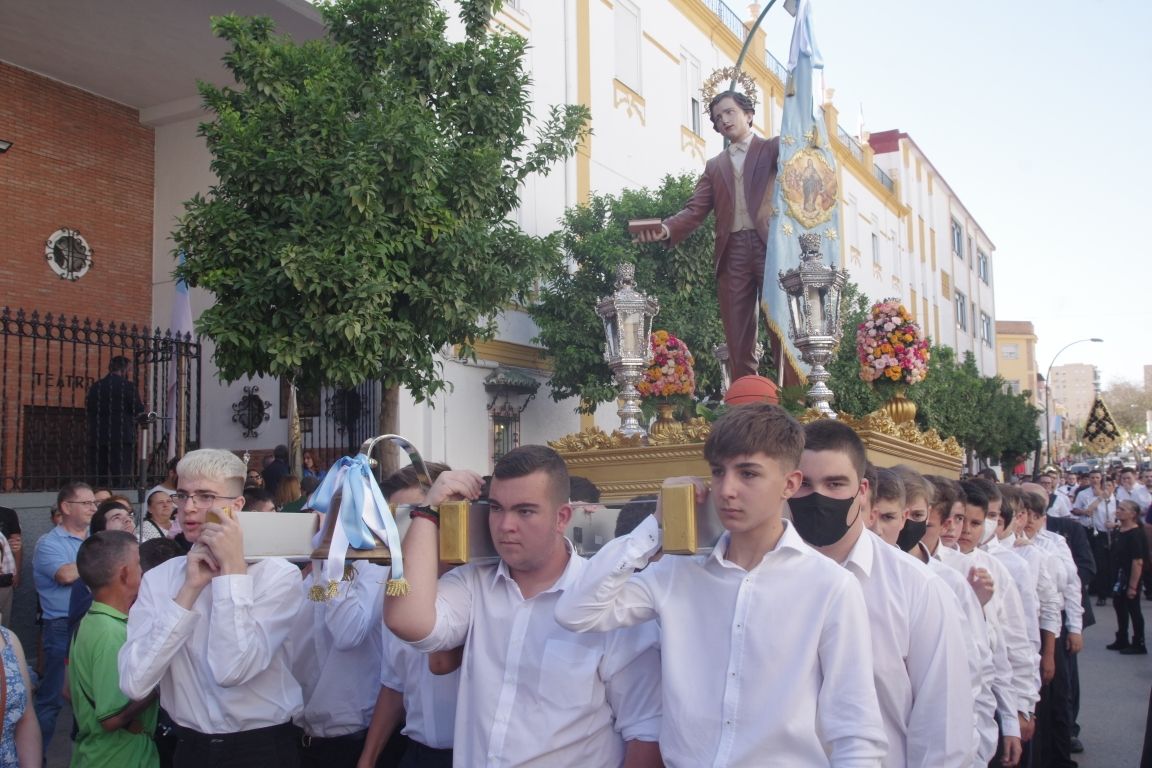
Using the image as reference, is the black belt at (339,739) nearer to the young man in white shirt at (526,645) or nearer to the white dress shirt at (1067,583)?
the young man in white shirt at (526,645)

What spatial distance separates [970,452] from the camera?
3023 centimetres

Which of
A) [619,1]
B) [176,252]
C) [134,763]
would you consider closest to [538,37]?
[619,1]

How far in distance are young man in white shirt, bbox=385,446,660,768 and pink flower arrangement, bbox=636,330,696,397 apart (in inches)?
194

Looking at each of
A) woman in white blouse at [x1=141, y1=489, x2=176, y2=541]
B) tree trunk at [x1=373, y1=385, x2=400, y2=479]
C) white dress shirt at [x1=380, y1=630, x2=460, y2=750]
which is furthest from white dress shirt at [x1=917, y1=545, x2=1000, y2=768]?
tree trunk at [x1=373, y1=385, x2=400, y2=479]

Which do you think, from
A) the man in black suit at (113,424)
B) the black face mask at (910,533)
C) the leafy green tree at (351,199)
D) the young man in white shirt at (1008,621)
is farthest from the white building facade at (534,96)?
the black face mask at (910,533)

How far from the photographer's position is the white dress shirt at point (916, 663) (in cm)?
276

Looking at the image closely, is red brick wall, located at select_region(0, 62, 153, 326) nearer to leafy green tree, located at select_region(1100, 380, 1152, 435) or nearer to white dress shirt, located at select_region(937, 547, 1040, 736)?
white dress shirt, located at select_region(937, 547, 1040, 736)

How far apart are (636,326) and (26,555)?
21.0 ft

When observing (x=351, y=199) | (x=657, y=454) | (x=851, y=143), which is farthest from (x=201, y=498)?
(x=851, y=143)

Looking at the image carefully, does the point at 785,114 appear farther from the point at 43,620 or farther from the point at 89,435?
the point at 89,435

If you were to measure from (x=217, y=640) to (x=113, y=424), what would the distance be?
9.57m

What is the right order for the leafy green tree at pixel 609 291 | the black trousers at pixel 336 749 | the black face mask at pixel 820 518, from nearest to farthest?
the black face mask at pixel 820 518 → the black trousers at pixel 336 749 → the leafy green tree at pixel 609 291

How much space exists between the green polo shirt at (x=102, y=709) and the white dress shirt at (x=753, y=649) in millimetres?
2105

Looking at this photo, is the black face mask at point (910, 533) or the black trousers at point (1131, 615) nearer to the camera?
the black face mask at point (910, 533)
